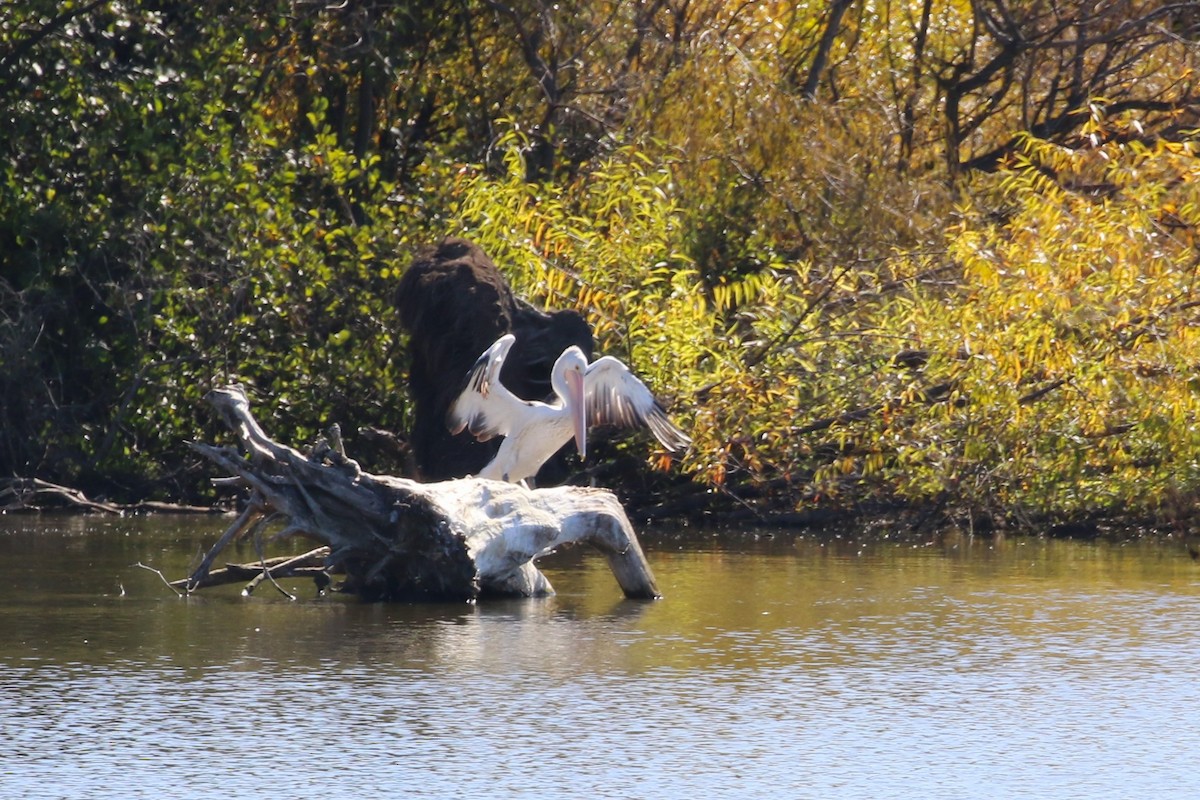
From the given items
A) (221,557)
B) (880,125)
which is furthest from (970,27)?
(221,557)

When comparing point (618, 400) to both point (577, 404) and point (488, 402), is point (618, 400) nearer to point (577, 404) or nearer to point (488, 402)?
point (577, 404)

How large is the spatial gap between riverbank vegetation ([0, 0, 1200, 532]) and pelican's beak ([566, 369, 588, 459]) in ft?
9.51

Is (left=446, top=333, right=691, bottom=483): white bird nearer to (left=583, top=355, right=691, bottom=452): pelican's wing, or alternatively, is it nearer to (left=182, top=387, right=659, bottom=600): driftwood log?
(left=583, top=355, right=691, bottom=452): pelican's wing

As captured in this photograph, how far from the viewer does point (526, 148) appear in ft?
63.5

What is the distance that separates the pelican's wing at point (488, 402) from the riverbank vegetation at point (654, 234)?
10.0 ft

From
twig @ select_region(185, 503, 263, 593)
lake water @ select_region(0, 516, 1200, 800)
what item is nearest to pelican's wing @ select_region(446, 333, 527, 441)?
lake water @ select_region(0, 516, 1200, 800)

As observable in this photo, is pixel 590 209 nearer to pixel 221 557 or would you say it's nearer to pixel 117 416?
pixel 117 416

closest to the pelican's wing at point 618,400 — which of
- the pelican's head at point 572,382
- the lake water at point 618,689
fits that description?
the pelican's head at point 572,382

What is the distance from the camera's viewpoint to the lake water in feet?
22.7

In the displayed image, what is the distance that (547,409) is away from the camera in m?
13.3

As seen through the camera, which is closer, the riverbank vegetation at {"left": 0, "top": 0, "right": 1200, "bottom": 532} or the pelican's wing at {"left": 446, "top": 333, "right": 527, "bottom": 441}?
the pelican's wing at {"left": 446, "top": 333, "right": 527, "bottom": 441}

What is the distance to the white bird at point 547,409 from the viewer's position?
13.2 m

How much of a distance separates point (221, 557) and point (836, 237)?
7.01 m

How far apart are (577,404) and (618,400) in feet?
1.25
